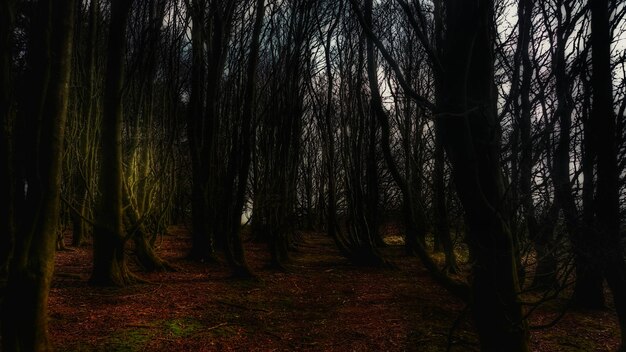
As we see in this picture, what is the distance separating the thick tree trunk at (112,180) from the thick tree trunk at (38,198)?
361 centimetres

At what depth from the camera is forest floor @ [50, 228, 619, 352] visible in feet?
15.5

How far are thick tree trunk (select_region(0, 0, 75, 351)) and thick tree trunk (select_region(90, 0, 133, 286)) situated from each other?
11.8 feet

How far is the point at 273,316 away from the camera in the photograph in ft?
19.5

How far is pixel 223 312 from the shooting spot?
5934mm

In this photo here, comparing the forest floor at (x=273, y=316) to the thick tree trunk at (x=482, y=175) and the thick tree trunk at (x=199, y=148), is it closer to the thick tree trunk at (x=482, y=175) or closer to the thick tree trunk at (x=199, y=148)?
the thick tree trunk at (x=482, y=175)

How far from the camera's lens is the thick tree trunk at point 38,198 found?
9.89 feet

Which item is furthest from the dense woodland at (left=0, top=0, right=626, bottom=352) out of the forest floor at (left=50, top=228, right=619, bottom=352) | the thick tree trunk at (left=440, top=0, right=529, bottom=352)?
the forest floor at (left=50, top=228, right=619, bottom=352)

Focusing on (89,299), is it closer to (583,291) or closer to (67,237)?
(583,291)

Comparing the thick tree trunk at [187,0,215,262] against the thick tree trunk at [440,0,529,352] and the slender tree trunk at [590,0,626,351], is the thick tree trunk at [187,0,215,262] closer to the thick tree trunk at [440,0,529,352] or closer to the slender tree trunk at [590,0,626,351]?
the slender tree trunk at [590,0,626,351]

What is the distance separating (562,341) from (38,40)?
252 inches

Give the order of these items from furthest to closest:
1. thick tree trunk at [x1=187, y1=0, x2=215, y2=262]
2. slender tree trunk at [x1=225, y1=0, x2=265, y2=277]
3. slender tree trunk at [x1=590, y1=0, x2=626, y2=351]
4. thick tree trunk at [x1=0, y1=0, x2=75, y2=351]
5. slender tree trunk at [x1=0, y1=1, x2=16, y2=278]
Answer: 1. thick tree trunk at [x1=187, y1=0, x2=215, y2=262]
2. slender tree trunk at [x1=225, y1=0, x2=265, y2=277]
3. slender tree trunk at [x1=590, y1=0, x2=626, y2=351]
4. slender tree trunk at [x1=0, y1=1, x2=16, y2=278]
5. thick tree trunk at [x1=0, y1=0, x2=75, y2=351]

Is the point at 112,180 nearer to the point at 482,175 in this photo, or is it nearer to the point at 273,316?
the point at 273,316

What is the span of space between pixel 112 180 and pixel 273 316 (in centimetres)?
342

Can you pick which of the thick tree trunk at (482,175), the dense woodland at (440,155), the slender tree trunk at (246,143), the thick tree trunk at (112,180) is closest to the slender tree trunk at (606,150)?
the dense woodland at (440,155)
